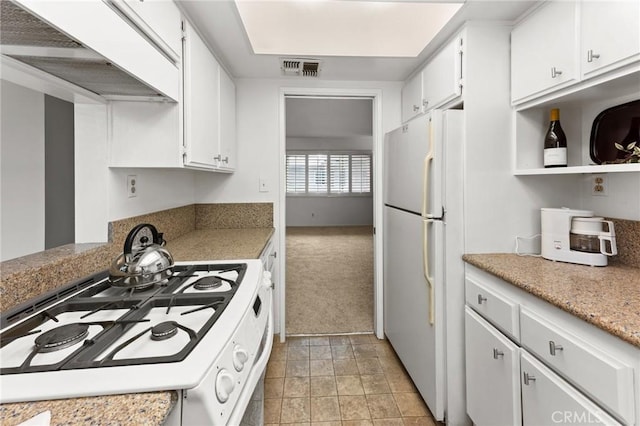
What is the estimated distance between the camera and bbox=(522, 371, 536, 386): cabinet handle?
113 cm

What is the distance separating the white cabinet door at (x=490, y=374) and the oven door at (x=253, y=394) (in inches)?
39.0

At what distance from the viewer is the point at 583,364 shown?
0.93 meters

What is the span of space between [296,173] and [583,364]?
25.5 ft

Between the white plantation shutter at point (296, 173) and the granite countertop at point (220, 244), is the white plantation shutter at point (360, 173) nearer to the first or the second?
the white plantation shutter at point (296, 173)

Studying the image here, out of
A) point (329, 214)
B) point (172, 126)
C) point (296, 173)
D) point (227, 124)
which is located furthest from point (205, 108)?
point (329, 214)

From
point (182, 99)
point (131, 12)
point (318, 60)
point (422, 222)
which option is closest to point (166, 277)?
point (182, 99)

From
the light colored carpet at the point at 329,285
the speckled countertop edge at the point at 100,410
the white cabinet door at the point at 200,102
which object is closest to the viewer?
the speckled countertop edge at the point at 100,410

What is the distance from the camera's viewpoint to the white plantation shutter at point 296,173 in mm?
8266

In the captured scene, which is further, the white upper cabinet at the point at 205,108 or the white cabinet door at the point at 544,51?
the white upper cabinet at the point at 205,108

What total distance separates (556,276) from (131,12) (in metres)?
1.89

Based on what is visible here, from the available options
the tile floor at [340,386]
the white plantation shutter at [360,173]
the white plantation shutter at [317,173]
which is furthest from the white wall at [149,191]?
the white plantation shutter at [360,173]

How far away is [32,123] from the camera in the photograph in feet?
4.24

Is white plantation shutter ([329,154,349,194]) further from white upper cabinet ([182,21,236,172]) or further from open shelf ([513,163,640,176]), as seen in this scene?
open shelf ([513,163,640,176])

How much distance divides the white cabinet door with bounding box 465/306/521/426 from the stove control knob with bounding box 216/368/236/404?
115cm
